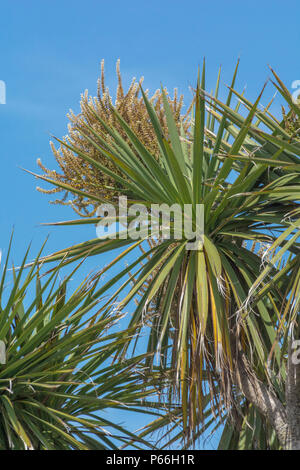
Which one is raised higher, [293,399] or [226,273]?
[226,273]

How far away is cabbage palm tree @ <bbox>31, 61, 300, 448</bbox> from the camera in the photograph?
5.27 metres

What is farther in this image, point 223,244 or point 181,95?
point 181,95

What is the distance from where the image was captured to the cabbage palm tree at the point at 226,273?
5.27 metres

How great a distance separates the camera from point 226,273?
5.68 m

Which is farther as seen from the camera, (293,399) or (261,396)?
(261,396)

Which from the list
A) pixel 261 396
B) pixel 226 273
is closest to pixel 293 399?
pixel 261 396

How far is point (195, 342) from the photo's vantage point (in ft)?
17.6

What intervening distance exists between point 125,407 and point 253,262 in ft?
5.62

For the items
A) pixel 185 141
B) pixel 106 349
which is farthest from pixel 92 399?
pixel 185 141

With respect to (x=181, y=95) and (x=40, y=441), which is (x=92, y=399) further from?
(x=181, y=95)

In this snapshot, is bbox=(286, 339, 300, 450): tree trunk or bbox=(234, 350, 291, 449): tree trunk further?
bbox=(234, 350, 291, 449): tree trunk

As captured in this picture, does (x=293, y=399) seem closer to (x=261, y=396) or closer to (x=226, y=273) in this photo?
(x=261, y=396)

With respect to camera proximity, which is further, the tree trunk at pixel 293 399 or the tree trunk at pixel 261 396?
the tree trunk at pixel 261 396
